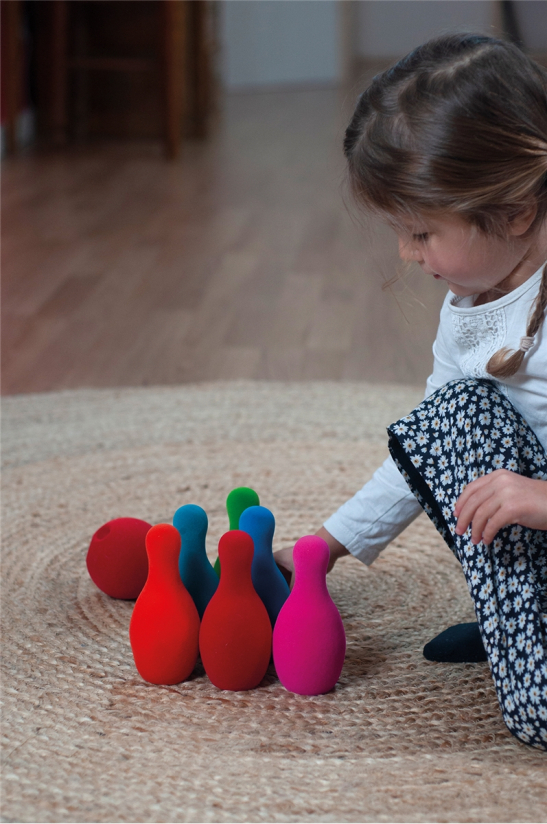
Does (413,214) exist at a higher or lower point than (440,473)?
higher

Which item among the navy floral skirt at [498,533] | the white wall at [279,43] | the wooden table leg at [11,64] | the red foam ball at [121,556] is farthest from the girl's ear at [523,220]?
the white wall at [279,43]

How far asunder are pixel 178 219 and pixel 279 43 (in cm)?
289

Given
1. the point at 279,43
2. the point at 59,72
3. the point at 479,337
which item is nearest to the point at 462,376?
the point at 479,337

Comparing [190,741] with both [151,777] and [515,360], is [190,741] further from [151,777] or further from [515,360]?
[515,360]

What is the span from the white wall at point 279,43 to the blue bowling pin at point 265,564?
4.46 meters

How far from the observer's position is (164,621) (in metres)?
0.71

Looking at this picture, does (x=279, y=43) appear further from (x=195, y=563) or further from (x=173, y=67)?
(x=195, y=563)

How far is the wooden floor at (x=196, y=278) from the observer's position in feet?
5.01

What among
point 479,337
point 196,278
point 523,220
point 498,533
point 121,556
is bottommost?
point 196,278

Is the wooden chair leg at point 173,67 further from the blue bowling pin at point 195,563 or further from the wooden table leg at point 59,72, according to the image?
the blue bowling pin at point 195,563

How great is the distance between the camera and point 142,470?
1143 mm

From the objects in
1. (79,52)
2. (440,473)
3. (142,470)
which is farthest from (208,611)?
(79,52)

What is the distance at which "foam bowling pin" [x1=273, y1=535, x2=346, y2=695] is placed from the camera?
2.28 feet

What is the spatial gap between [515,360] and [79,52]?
3036 millimetres
